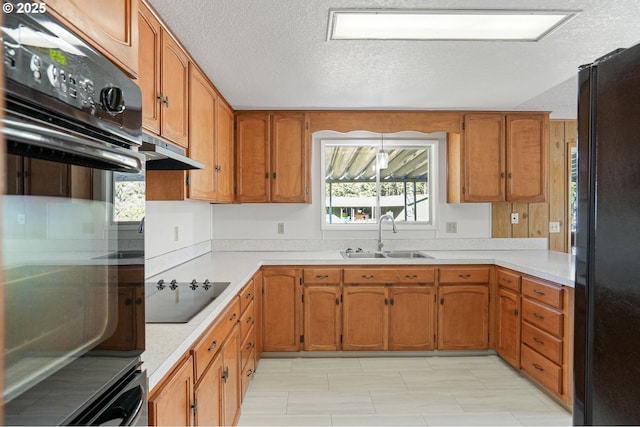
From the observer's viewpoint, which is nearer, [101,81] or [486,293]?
[101,81]

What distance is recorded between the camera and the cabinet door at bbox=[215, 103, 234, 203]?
303 cm

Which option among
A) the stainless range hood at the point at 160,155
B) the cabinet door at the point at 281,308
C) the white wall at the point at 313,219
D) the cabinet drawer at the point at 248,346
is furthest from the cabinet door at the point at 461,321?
the stainless range hood at the point at 160,155

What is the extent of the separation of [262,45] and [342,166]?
193 cm

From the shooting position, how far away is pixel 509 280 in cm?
301

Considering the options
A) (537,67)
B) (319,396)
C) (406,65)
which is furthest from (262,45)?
(319,396)

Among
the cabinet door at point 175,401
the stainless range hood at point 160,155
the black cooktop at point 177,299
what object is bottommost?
the cabinet door at point 175,401

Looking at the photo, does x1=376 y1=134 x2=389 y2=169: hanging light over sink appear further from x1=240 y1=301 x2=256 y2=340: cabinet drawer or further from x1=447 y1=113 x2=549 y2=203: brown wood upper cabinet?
x1=240 y1=301 x2=256 y2=340: cabinet drawer

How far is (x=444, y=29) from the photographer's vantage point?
2.02 meters

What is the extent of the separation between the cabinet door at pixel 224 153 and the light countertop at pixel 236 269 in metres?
0.59

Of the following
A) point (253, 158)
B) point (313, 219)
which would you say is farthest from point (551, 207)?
point (253, 158)

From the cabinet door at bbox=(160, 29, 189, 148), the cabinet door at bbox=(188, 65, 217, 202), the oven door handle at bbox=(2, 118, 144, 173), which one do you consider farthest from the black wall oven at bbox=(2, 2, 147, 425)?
the cabinet door at bbox=(188, 65, 217, 202)

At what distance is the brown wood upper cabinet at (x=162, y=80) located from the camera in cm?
169

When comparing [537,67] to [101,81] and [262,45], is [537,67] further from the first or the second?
[101,81]

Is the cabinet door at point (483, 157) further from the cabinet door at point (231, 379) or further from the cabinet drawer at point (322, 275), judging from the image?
the cabinet door at point (231, 379)
